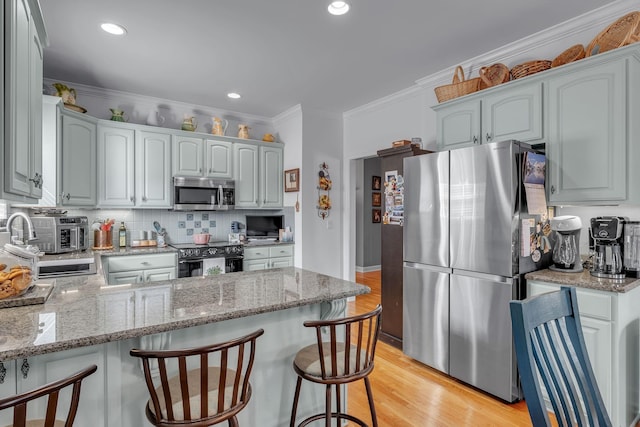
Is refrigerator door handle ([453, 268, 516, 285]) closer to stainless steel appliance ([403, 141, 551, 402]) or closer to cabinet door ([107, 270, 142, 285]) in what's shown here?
stainless steel appliance ([403, 141, 551, 402])

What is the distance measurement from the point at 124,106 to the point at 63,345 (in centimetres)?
384

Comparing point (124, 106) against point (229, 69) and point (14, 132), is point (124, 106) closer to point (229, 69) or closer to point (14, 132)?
point (229, 69)

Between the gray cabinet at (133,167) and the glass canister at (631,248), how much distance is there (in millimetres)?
4286

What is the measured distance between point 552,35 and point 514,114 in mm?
700

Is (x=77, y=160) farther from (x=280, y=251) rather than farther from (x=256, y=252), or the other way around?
(x=280, y=251)

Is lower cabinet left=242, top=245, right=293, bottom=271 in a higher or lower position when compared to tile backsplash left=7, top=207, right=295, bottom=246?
lower

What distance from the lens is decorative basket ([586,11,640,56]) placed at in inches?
84.2

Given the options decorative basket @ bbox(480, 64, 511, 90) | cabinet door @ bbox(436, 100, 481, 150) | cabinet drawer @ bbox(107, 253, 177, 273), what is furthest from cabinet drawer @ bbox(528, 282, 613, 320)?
cabinet drawer @ bbox(107, 253, 177, 273)

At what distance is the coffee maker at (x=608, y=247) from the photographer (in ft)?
7.20

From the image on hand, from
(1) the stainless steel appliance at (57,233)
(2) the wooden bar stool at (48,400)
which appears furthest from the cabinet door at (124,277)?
(2) the wooden bar stool at (48,400)

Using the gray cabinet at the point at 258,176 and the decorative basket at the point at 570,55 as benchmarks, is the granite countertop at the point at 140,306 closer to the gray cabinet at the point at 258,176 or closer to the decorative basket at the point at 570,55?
the decorative basket at the point at 570,55

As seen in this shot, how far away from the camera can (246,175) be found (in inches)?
187

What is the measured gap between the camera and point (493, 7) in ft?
7.86

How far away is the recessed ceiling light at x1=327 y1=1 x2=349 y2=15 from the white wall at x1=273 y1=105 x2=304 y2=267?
220 centimetres
